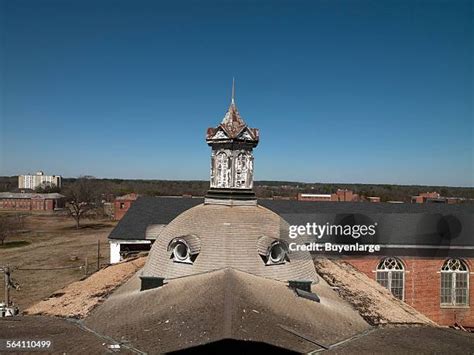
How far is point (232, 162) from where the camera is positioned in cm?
1725

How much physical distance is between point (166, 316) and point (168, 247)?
3861mm

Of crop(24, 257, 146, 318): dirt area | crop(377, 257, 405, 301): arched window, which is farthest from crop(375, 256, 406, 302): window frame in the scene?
crop(24, 257, 146, 318): dirt area

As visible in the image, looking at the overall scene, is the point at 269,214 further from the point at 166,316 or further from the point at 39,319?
the point at 39,319

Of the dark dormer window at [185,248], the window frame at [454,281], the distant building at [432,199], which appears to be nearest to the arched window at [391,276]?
the window frame at [454,281]

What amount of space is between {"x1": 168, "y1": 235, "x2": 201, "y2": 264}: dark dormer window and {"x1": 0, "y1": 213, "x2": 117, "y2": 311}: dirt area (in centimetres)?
Answer: 1858

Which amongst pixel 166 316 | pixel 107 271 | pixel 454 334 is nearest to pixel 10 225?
pixel 107 271

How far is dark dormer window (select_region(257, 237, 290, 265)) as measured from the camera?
49.6 feet

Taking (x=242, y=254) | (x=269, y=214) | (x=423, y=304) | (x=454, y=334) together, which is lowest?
(x=423, y=304)

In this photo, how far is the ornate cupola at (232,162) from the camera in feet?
56.4

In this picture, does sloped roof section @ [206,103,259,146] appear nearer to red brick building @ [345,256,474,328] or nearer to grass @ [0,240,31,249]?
red brick building @ [345,256,474,328]

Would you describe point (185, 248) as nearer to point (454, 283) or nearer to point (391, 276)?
point (391, 276)

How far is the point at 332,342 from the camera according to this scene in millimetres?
11617

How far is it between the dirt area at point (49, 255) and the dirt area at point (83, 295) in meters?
11.4

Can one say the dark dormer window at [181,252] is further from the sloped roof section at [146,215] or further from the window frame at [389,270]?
the window frame at [389,270]
